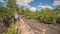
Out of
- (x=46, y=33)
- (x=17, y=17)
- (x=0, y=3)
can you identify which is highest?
(x=0, y=3)

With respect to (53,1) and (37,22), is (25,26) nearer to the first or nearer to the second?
(37,22)

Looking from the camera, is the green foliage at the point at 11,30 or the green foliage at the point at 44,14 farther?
the green foliage at the point at 44,14

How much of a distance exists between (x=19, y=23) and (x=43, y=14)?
84cm

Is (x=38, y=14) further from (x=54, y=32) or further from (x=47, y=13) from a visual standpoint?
(x=54, y=32)

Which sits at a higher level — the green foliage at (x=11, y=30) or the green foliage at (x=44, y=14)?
the green foliage at (x=44, y=14)

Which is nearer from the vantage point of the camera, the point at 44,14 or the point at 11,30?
the point at 11,30

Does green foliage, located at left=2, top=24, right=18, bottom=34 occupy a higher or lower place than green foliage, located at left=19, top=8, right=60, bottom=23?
lower

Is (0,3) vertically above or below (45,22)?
above

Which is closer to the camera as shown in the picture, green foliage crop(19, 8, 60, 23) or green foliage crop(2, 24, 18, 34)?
green foliage crop(2, 24, 18, 34)

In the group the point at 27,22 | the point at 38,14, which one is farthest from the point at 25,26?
the point at 38,14

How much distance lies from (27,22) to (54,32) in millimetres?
906

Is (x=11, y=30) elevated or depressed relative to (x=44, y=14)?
depressed

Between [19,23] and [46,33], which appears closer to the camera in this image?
[46,33]

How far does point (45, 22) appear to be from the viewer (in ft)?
18.9
